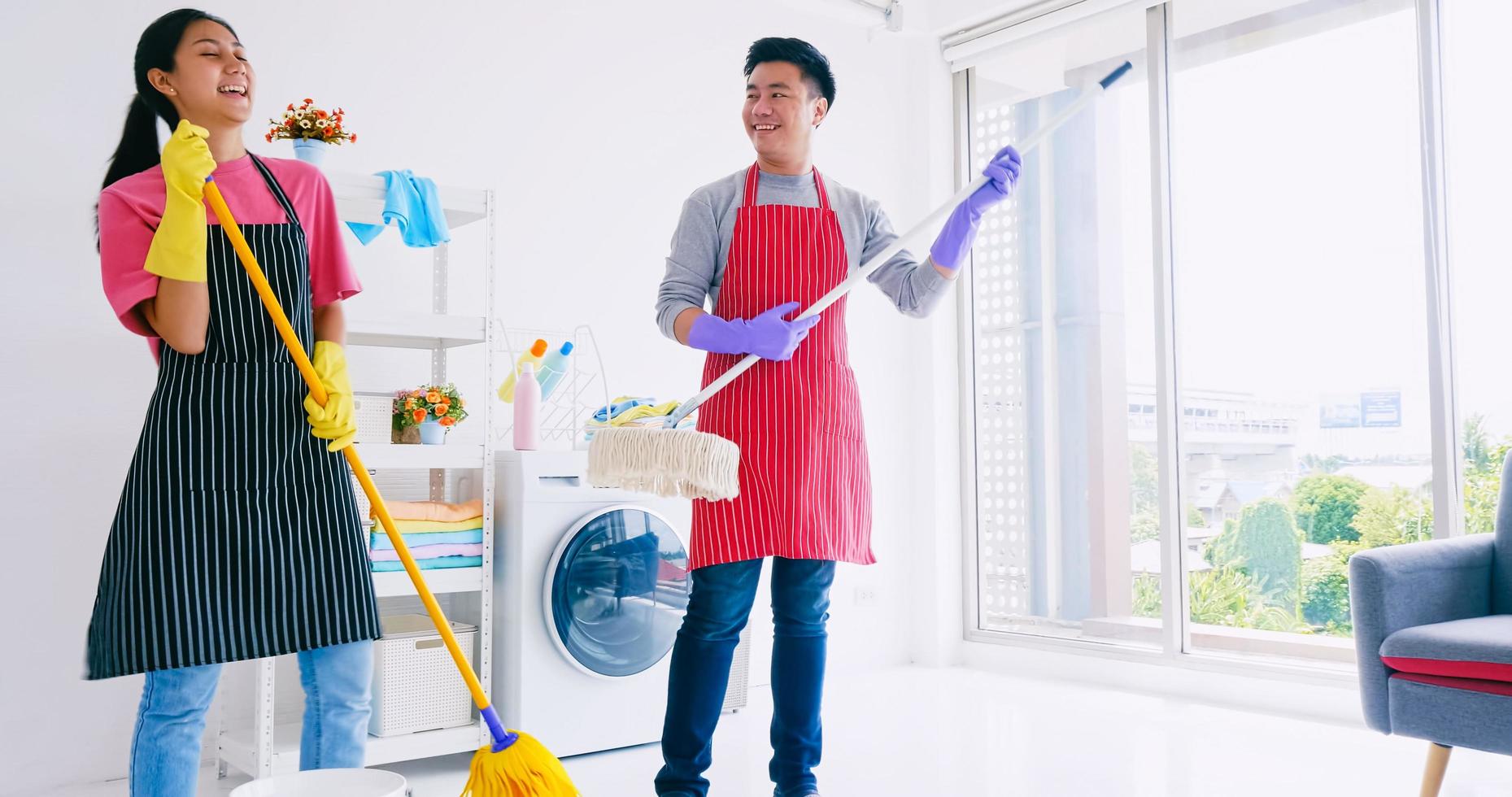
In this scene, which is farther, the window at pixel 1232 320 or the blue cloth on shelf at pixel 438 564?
the window at pixel 1232 320

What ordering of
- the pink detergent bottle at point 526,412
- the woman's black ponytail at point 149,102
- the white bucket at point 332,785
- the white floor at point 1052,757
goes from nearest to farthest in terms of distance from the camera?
1. the white bucket at point 332,785
2. the woman's black ponytail at point 149,102
3. the white floor at point 1052,757
4. the pink detergent bottle at point 526,412

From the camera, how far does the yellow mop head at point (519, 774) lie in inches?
54.3

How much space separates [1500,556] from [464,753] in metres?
2.47

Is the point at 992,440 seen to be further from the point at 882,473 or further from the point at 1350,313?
the point at 1350,313

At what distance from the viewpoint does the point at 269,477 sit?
1.54 meters

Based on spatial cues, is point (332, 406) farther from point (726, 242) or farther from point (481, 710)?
point (726, 242)

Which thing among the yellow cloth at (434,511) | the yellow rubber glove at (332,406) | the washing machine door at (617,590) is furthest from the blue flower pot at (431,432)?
the yellow rubber glove at (332,406)

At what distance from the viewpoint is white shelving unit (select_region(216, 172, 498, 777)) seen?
2.44 meters

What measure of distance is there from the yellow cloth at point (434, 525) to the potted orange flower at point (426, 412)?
191 mm

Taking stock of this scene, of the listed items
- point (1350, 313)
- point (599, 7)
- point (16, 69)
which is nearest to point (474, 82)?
point (599, 7)

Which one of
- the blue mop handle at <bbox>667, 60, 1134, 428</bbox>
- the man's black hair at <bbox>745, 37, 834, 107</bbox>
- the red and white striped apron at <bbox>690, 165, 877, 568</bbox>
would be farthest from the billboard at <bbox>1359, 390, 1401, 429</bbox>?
the man's black hair at <bbox>745, 37, 834, 107</bbox>

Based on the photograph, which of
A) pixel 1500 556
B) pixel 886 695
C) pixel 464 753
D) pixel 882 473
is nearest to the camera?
pixel 1500 556

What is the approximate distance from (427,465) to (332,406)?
3.50ft

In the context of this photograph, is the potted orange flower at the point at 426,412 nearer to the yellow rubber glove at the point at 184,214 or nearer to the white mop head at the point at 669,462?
the white mop head at the point at 669,462
